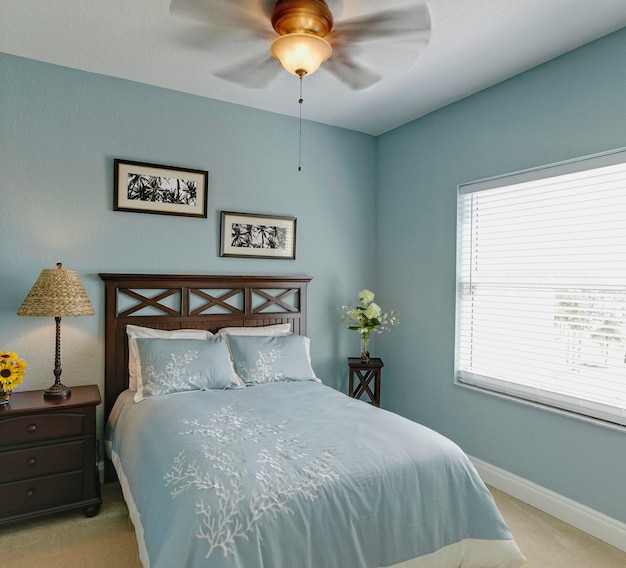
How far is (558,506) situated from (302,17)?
309 centimetres

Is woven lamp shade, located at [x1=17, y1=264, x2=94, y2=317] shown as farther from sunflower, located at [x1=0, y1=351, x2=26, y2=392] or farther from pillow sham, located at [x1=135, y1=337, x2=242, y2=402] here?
pillow sham, located at [x1=135, y1=337, x2=242, y2=402]

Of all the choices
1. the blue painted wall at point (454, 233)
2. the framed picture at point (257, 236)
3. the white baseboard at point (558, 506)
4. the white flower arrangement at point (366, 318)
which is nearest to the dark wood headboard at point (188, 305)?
the framed picture at point (257, 236)

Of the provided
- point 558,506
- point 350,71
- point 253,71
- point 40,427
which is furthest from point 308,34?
point 558,506

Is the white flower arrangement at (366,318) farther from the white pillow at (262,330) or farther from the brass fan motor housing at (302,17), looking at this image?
the brass fan motor housing at (302,17)

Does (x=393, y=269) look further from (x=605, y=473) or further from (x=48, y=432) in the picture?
(x=48, y=432)

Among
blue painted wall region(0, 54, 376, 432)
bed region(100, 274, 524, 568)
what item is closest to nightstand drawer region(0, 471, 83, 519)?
bed region(100, 274, 524, 568)

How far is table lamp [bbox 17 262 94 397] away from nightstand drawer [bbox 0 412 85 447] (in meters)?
0.18

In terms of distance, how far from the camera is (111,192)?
10.2 feet

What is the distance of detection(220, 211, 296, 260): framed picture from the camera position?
3555 mm

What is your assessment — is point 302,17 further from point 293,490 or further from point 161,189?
point 293,490

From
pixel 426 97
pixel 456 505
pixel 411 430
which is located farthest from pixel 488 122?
pixel 456 505

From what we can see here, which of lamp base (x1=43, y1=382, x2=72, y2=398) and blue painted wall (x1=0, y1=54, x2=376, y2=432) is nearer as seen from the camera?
lamp base (x1=43, y1=382, x2=72, y2=398)

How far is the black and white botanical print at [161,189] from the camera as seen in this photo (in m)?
3.17

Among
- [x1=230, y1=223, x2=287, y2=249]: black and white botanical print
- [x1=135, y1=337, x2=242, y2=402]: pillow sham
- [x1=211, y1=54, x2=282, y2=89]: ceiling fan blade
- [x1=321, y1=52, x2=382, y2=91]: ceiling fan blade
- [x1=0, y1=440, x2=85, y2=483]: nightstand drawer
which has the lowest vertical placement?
[x1=0, y1=440, x2=85, y2=483]: nightstand drawer
